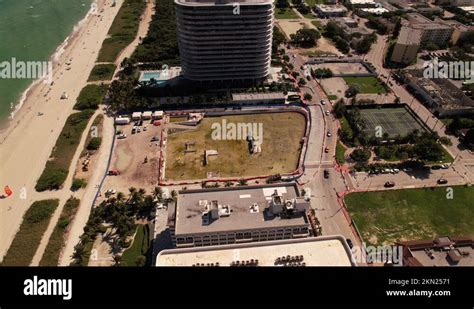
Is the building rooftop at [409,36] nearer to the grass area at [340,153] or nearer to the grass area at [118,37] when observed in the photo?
the grass area at [340,153]

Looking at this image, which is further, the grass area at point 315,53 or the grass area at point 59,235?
the grass area at point 315,53

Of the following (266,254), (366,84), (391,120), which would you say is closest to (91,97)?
(266,254)

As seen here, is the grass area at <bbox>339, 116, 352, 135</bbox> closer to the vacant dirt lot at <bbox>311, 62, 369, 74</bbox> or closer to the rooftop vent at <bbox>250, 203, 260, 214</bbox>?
the vacant dirt lot at <bbox>311, 62, 369, 74</bbox>

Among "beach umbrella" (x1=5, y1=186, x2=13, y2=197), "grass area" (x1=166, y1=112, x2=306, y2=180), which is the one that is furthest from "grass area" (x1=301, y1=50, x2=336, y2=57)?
"beach umbrella" (x1=5, y1=186, x2=13, y2=197)

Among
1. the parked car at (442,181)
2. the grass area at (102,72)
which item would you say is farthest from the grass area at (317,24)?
the parked car at (442,181)

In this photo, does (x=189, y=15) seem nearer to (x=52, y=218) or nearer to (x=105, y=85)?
(x=105, y=85)
